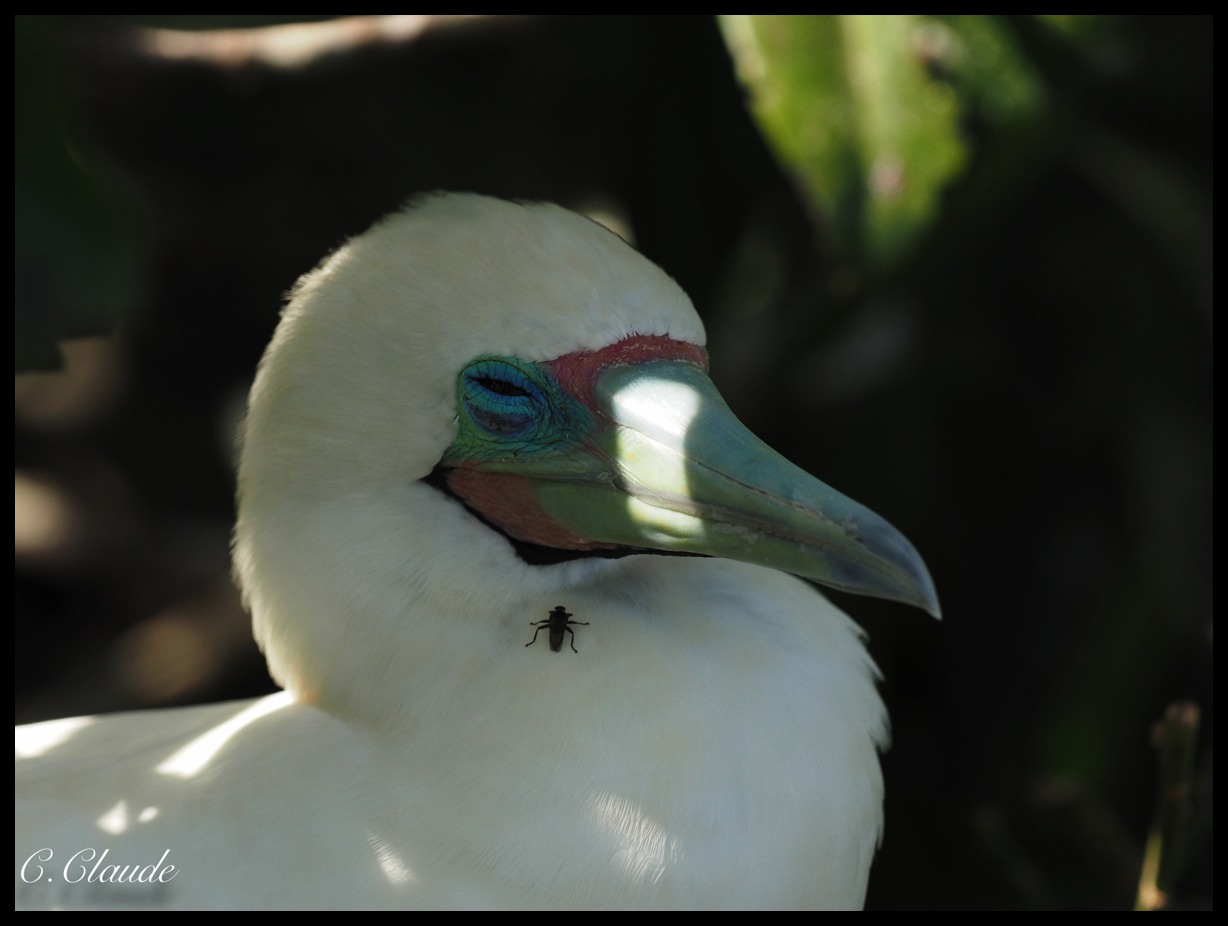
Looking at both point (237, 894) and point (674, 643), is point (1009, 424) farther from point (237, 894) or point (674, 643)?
point (237, 894)

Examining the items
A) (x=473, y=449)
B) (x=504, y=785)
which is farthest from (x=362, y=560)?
(x=504, y=785)

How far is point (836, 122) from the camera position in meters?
2.52

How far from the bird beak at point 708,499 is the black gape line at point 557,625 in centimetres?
12

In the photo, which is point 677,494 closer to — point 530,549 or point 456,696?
point 530,549

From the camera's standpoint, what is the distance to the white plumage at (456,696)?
183cm

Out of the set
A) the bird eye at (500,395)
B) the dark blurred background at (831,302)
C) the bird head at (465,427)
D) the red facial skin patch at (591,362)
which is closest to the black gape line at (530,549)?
the bird head at (465,427)

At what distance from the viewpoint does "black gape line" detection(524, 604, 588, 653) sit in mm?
1950

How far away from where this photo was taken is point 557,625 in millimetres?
1952

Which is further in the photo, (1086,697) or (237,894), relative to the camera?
(1086,697)

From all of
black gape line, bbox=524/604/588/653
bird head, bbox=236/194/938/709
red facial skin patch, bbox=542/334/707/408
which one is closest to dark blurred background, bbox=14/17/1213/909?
bird head, bbox=236/194/938/709

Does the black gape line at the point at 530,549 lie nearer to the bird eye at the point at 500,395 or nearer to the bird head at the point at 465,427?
the bird head at the point at 465,427

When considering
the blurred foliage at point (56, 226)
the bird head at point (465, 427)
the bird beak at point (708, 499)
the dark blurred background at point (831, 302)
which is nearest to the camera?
the bird beak at point (708, 499)

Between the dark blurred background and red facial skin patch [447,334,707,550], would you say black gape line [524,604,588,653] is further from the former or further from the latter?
the dark blurred background

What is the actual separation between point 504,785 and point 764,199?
228 centimetres
